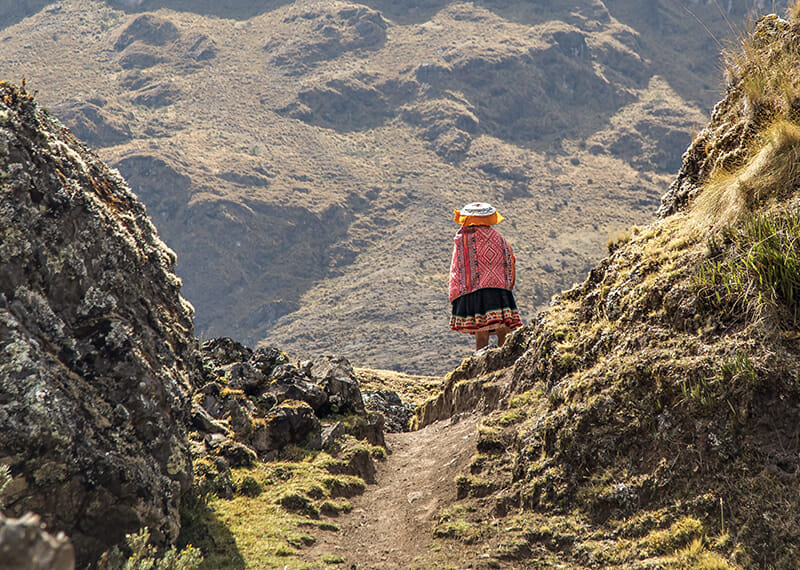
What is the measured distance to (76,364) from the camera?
701cm

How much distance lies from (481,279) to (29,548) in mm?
12040

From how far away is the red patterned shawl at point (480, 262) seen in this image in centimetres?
1462

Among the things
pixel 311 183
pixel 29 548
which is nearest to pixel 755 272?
pixel 29 548

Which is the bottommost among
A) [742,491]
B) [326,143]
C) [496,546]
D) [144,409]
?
[496,546]

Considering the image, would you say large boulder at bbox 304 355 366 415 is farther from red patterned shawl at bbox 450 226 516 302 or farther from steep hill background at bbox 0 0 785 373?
steep hill background at bbox 0 0 785 373

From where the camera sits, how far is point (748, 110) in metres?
9.40

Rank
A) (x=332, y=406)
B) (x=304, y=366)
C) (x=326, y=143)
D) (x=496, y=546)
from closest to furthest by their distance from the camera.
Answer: (x=496, y=546), (x=332, y=406), (x=304, y=366), (x=326, y=143)

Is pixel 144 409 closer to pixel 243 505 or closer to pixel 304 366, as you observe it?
pixel 243 505

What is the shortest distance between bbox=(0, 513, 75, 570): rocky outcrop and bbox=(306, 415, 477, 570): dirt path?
16.0 feet

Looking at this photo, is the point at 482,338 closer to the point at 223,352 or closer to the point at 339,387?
the point at 339,387

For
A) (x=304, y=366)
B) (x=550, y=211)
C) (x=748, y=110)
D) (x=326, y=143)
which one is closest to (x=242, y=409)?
(x=304, y=366)

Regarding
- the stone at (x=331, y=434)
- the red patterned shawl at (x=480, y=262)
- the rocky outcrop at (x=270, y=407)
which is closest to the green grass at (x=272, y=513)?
the stone at (x=331, y=434)

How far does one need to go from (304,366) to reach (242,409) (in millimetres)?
3219

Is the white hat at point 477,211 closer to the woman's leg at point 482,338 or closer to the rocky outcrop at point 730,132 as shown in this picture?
the woman's leg at point 482,338
